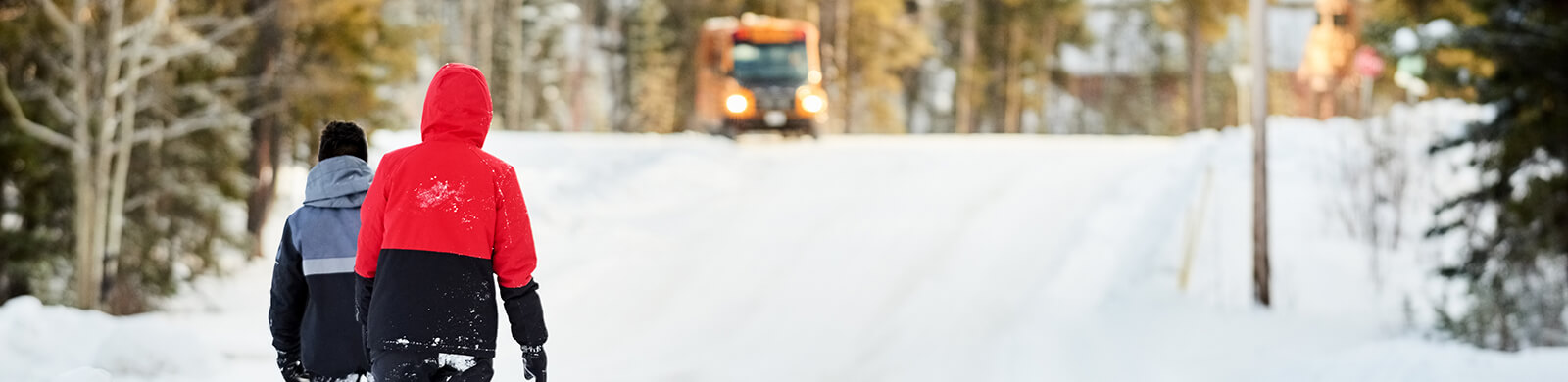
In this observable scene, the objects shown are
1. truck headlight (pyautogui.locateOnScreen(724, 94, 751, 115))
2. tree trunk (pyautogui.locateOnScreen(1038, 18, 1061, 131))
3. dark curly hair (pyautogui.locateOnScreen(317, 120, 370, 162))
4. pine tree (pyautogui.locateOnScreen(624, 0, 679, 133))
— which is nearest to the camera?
dark curly hair (pyautogui.locateOnScreen(317, 120, 370, 162))

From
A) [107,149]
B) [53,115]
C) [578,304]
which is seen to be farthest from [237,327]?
[53,115]

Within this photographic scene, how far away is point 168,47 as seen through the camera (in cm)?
1784

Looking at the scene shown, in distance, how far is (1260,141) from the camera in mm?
12602

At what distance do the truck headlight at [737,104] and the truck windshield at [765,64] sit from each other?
34cm

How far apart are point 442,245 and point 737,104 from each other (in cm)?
1972

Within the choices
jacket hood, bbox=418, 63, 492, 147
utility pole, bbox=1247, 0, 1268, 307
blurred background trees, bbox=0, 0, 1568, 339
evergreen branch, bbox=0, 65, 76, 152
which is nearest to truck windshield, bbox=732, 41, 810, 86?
blurred background trees, bbox=0, 0, 1568, 339

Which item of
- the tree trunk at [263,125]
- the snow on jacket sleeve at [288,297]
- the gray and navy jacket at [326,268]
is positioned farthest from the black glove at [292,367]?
the tree trunk at [263,125]

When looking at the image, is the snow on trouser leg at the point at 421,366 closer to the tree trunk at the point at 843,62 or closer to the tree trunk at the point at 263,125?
the tree trunk at the point at 263,125

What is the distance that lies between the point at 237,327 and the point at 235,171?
9.35 m

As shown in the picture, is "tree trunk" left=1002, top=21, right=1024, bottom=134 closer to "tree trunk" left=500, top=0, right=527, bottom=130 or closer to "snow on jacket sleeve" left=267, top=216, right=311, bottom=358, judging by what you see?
"tree trunk" left=500, top=0, right=527, bottom=130

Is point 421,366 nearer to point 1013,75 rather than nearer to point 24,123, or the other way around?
point 24,123

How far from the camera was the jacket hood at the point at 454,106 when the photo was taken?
12.4ft

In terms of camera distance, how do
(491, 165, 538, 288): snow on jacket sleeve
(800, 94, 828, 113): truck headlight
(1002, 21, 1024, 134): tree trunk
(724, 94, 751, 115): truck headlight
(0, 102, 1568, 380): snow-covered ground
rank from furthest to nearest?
(1002, 21, 1024, 134): tree trunk → (800, 94, 828, 113): truck headlight → (724, 94, 751, 115): truck headlight → (0, 102, 1568, 380): snow-covered ground → (491, 165, 538, 288): snow on jacket sleeve

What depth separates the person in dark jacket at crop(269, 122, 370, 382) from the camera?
4531 mm
